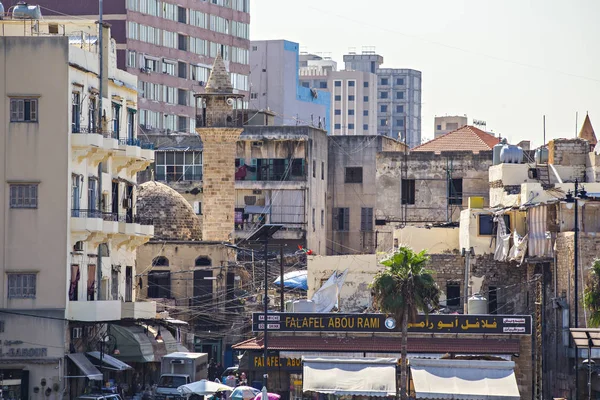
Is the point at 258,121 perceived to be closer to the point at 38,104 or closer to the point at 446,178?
the point at 446,178

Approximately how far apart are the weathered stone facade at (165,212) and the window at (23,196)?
2427 cm

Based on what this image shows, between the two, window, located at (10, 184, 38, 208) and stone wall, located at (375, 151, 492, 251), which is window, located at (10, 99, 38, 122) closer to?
window, located at (10, 184, 38, 208)

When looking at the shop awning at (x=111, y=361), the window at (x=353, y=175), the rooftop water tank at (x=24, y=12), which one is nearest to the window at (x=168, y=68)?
the window at (x=353, y=175)

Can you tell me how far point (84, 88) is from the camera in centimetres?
5094

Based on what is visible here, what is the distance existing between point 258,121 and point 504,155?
85.6ft

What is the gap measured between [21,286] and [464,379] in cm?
1488

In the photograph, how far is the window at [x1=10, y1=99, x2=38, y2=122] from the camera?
4894cm

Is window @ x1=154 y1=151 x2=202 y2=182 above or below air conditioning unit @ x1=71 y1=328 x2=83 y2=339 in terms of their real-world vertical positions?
above

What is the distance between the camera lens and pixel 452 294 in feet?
210

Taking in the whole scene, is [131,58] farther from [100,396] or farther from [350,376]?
[100,396]

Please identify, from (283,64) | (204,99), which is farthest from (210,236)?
(283,64)

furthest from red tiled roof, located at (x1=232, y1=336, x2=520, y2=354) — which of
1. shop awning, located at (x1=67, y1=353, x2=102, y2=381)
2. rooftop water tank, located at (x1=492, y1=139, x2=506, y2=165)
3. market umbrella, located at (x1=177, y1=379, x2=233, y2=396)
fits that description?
rooftop water tank, located at (x1=492, y1=139, x2=506, y2=165)

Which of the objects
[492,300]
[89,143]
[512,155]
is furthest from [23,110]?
[512,155]

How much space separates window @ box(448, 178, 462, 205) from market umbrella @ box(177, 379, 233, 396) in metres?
31.2
